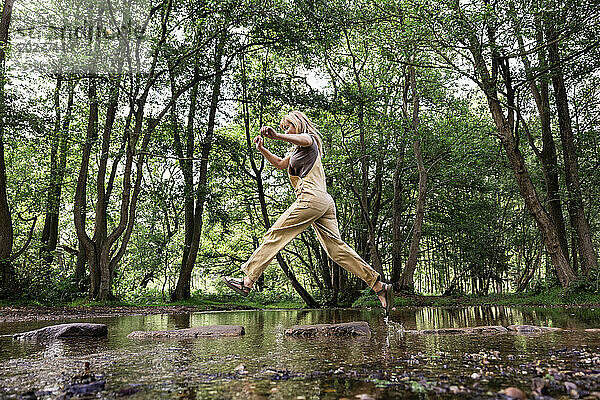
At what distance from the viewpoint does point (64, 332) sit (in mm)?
5344

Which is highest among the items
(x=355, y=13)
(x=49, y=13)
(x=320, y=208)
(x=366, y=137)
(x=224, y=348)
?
(x=49, y=13)

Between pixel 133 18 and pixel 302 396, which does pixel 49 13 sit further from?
pixel 302 396

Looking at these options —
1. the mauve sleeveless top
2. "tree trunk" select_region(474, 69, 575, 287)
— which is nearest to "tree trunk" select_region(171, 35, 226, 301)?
"tree trunk" select_region(474, 69, 575, 287)

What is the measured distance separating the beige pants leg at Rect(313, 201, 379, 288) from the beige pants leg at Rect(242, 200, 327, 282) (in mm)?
240

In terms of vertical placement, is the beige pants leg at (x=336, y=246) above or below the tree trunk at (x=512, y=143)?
below

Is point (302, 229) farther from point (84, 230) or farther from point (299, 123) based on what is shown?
point (84, 230)

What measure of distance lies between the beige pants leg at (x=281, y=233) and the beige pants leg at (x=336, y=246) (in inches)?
9.5

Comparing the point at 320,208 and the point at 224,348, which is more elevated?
the point at 320,208

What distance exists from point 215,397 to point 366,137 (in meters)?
18.6

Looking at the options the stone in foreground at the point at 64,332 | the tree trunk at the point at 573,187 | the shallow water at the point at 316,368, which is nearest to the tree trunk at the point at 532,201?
the tree trunk at the point at 573,187

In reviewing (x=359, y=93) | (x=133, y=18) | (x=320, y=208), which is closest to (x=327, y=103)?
(x=359, y=93)

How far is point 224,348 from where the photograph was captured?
405cm

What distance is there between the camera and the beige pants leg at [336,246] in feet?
18.5

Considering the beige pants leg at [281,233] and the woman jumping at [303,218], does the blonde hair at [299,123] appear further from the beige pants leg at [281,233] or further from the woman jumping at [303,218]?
the beige pants leg at [281,233]
